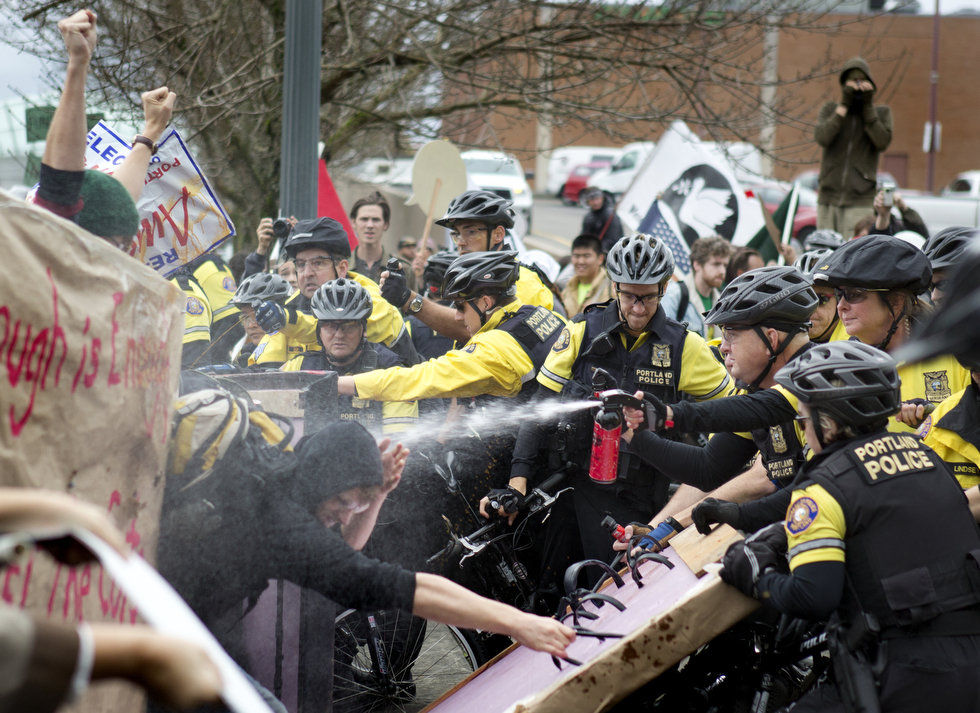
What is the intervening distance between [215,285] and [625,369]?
10.3ft

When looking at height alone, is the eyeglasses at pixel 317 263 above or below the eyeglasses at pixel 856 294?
above

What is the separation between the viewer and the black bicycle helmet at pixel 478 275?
524 centimetres

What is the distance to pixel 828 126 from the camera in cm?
971

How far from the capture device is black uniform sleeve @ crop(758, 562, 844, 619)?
3.02m

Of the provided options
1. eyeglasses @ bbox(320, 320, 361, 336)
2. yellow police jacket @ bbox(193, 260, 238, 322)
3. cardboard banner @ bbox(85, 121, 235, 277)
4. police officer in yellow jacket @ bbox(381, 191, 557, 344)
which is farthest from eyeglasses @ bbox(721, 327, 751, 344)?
yellow police jacket @ bbox(193, 260, 238, 322)

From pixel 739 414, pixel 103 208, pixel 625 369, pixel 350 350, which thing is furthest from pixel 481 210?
pixel 103 208

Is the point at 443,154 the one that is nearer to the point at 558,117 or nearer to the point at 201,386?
the point at 558,117

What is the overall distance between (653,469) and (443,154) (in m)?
4.24

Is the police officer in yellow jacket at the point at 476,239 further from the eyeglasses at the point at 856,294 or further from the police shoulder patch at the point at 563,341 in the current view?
the eyeglasses at the point at 856,294

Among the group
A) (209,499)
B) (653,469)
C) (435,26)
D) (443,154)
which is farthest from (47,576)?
(435,26)

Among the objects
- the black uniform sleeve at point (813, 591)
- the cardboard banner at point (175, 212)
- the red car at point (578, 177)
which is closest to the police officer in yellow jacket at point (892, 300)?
the black uniform sleeve at point (813, 591)

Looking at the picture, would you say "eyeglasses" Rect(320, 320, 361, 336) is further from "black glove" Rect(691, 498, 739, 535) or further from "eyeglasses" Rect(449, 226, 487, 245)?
"black glove" Rect(691, 498, 739, 535)

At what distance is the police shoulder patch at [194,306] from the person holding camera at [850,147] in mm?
6026

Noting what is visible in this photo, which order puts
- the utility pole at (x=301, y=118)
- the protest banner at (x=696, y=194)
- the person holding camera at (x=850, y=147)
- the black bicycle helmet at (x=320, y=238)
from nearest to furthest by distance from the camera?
the black bicycle helmet at (x=320, y=238) < the utility pole at (x=301, y=118) < the protest banner at (x=696, y=194) < the person holding camera at (x=850, y=147)
